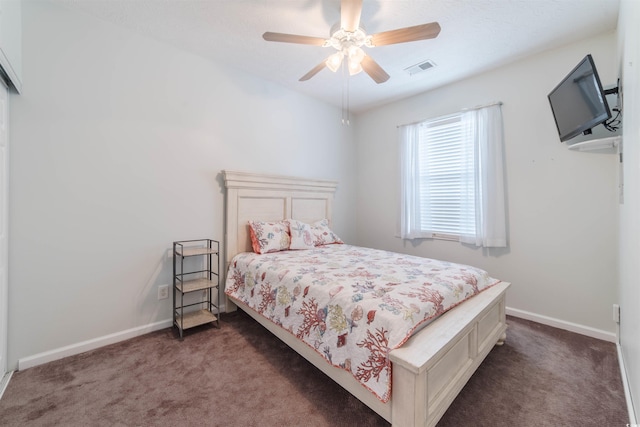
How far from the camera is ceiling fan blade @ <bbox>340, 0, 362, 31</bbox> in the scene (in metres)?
1.56

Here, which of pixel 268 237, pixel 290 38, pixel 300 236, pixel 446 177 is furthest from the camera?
pixel 446 177

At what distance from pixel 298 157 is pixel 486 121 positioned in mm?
2200

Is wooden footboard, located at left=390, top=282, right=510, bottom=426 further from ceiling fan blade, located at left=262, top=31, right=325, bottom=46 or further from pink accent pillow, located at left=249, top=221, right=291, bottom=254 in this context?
ceiling fan blade, located at left=262, top=31, right=325, bottom=46

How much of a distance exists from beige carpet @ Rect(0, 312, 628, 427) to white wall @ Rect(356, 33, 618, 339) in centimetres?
46

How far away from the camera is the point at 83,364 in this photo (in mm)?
1863

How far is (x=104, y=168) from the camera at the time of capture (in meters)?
2.12

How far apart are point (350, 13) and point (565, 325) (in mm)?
3197

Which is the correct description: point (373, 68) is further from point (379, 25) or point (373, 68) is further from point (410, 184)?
point (410, 184)

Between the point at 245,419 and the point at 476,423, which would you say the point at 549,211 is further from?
the point at 245,419

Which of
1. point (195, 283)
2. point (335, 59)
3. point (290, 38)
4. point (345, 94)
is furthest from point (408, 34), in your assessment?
point (195, 283)

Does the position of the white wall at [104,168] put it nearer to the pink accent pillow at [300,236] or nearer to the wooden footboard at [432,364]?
the pink accent pillow at [300,236]

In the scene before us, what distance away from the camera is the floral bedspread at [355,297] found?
129cm

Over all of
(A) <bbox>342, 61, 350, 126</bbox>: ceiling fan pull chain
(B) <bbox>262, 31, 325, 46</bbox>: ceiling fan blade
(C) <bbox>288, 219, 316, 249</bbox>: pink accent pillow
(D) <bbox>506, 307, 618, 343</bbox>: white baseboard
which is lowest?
(D) <bbox>506, 307, 618, 343</bbox>: white baseboard

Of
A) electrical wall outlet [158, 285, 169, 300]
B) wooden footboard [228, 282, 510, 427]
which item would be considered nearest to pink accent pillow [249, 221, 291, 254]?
electrical wall outlet [158, 285, 169, 300]
